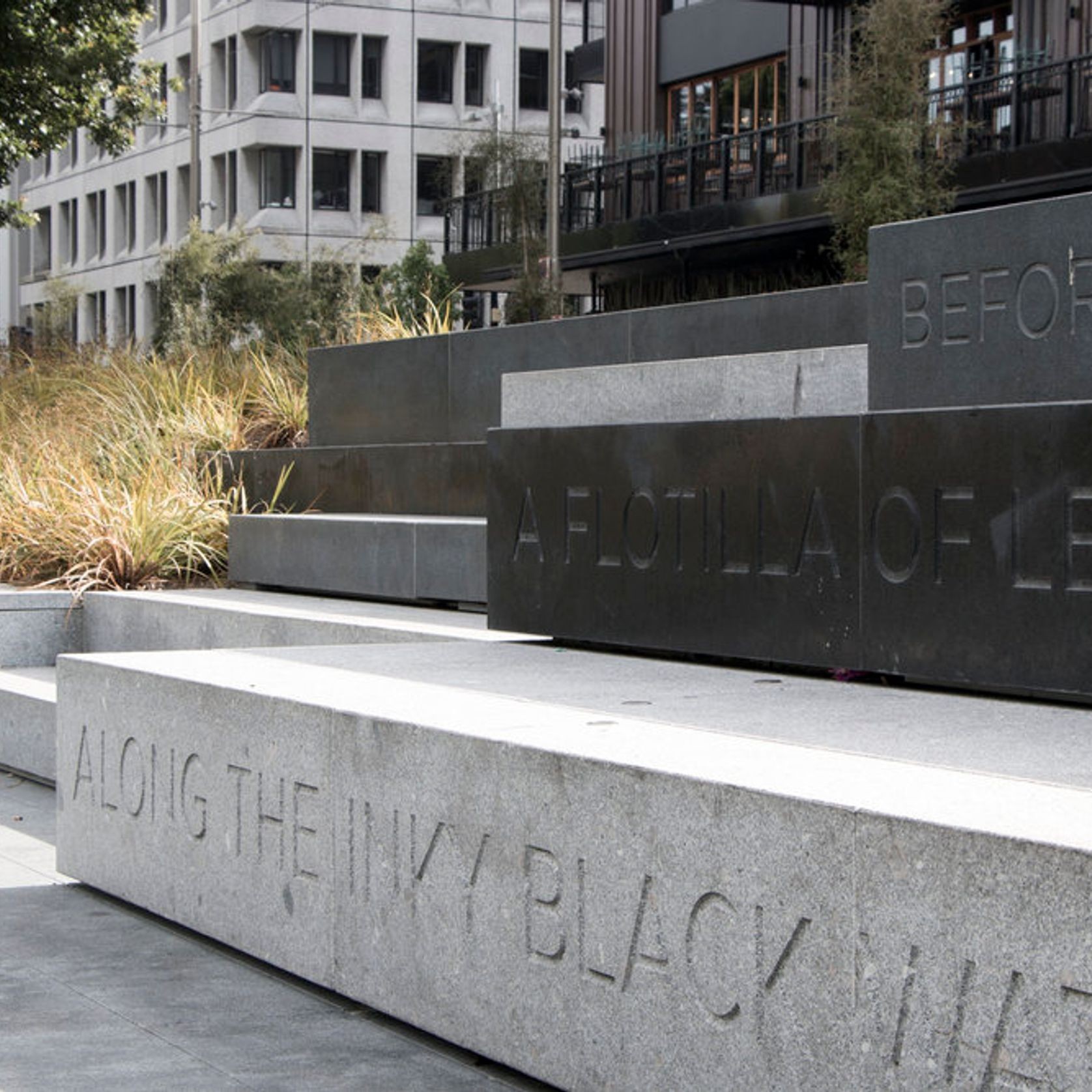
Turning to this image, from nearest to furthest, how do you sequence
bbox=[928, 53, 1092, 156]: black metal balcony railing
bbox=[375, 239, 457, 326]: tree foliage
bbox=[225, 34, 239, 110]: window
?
1. bbox=[928, 53, 1092, 156]: black metal balcony railing
2. bbox=[375, 239, 457, 326]: tree foliage
3. bbox=[225, 34, 239, 110]: window

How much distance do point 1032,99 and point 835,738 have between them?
21.2 m

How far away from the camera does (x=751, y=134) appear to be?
91.0 ft

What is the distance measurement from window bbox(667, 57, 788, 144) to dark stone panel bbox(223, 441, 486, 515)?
20.7 meters

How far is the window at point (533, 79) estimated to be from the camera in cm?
5991

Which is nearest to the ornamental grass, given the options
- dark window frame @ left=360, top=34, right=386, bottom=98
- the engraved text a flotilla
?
the engraved text a flotilla

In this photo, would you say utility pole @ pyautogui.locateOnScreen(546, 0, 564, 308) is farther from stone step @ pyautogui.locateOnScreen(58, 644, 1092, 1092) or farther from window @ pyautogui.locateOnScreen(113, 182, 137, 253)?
window @ pyautogui.locateOnScreen(113, 182, 137, 253)

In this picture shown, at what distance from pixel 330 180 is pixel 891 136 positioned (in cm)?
3623

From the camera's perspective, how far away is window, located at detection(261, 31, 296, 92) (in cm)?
5672

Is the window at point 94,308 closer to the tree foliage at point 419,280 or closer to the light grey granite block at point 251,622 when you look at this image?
the tree foliage at point 419,280

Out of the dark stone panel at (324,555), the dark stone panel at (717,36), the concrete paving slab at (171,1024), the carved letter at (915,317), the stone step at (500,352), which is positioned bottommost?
the concrete paving slab at (171,1024)

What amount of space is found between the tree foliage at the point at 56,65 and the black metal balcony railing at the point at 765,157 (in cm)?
915

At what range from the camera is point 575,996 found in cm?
404

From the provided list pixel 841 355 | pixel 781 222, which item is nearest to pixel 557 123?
pixel 781 222

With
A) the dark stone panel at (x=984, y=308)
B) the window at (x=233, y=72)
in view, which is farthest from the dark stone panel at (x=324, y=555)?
the window at (x=233, y=72)
